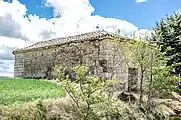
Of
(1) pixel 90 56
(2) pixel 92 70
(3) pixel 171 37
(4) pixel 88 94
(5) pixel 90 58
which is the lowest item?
(4) pixel 88 94

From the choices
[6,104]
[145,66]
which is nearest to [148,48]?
[145,66]

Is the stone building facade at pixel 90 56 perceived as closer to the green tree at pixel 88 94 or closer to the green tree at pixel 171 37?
the green tree at pixel 171 37

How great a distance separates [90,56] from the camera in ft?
68.4

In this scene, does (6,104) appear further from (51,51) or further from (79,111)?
(51,51)

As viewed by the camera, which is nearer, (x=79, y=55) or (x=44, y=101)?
(x=44, y=101)

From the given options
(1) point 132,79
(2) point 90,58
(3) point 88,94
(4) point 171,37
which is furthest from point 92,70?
(4) point 171,37

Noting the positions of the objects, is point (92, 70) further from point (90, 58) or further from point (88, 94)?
point (88, 94)

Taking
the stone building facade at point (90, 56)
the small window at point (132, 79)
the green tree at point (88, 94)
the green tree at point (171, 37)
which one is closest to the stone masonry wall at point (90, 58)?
the stone building facade at point (90, 56)

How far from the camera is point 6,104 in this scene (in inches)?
495

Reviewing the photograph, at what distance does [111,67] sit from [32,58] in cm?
791

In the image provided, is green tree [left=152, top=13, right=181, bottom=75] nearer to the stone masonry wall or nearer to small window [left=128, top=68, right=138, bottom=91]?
small window [left=128, top=68, right=138, bottom=91]

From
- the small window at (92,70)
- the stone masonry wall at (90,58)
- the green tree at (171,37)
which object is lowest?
the small window at (92,70)

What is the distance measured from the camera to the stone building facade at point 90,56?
2042 cm

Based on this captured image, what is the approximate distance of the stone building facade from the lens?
2042 cm
